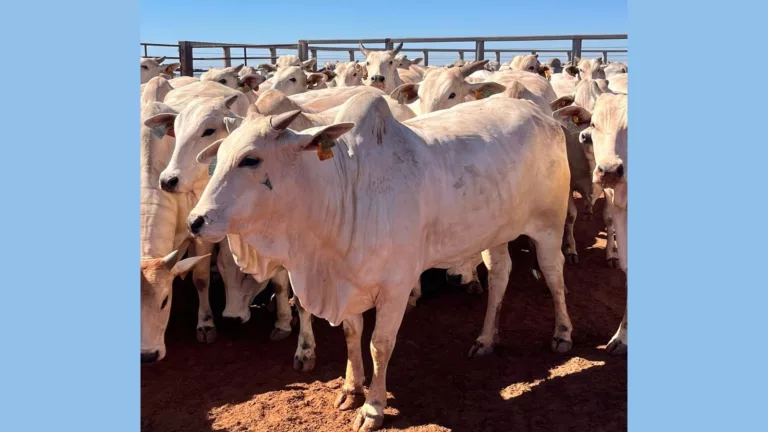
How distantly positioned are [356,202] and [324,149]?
0.40 metres

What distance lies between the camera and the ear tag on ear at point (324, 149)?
11.6 feet

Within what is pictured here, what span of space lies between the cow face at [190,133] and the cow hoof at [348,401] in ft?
5.11

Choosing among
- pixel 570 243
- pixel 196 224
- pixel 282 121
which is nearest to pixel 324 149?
pixel 282 121

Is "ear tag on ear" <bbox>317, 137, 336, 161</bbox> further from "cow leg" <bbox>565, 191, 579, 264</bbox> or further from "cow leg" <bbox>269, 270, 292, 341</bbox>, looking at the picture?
"cow leg" <bbox>565, 191, 579, 264</bbox>

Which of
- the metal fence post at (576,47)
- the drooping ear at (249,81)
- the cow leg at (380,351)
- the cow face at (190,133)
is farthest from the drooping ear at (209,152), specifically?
the metal fence post at (576,47)

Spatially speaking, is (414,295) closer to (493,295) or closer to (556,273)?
(493,295)

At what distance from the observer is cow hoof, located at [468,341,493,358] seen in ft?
16.9

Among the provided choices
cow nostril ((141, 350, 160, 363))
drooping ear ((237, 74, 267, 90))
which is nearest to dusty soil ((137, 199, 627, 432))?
cow nostril ((141, 350, 160, 363))

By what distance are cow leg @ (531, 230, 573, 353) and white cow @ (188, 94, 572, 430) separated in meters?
0.03

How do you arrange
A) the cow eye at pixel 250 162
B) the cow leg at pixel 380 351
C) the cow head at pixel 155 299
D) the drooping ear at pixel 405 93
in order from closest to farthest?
the cow eye at pixel 250 162 < the cow leg at pixel 380 351 < the cow head at pixel 155 299 < the drooping ear at pixel 405 93

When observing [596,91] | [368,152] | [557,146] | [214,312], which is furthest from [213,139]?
[596,91]

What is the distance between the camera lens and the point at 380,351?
4133 millimetres

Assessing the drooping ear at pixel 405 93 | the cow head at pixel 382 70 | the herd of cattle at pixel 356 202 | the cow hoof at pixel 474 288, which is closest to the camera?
the herd of cattle at pixel 356 202

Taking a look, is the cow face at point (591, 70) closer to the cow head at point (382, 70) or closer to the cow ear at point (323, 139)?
the cow head at point (382, 70)
